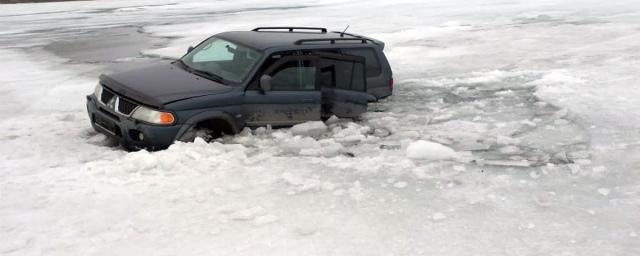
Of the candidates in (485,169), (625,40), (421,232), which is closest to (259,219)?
(421,232)

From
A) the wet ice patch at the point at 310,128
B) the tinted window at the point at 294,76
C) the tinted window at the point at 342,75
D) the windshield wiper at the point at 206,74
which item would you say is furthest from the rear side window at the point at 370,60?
the windshield wiper at the point at 206,74

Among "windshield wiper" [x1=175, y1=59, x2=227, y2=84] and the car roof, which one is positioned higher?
the car roof

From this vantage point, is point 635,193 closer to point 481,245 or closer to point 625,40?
point 481,245

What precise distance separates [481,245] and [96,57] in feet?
44.4

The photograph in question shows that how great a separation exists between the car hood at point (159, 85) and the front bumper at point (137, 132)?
272mm

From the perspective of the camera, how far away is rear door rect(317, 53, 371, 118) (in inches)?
316

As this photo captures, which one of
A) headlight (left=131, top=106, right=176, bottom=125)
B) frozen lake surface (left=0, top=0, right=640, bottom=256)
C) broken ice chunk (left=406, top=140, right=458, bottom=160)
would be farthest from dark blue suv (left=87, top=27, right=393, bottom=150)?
broken ice chunk (left=406, top=140, right=458, bottom=160)

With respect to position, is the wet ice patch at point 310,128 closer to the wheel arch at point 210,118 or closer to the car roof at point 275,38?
the wheel arch at point 210,118

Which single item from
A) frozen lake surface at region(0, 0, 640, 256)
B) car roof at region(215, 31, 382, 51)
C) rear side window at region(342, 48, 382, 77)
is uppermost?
car roof at region(215, 31, 382, 51)

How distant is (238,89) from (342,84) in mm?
1778

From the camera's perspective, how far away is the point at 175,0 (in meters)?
40.1

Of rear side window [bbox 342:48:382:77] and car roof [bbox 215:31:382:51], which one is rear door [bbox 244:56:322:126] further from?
rear side window [bbox 342:48:382:77]

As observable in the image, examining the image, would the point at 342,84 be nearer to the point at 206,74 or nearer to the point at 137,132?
the point at 206,74

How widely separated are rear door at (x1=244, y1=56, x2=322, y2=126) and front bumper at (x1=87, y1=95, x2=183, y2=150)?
3.61 ft
